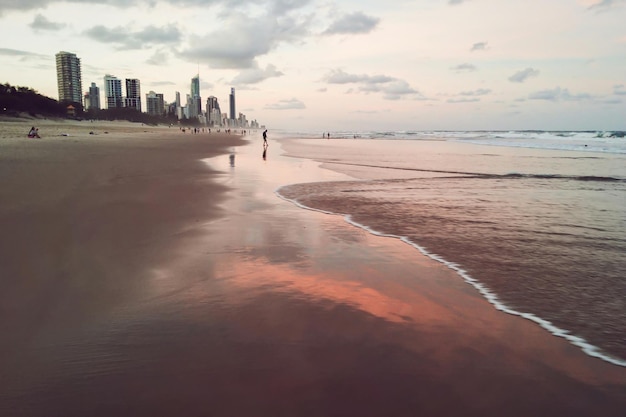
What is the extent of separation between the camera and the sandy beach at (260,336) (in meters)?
2.91

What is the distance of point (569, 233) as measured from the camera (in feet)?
25.7

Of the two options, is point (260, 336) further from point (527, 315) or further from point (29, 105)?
point (29, 105)

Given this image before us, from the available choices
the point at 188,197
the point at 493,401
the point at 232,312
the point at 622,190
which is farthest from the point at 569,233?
the point at 188,197

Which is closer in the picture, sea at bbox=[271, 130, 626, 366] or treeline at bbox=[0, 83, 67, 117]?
sea at bbox=[271, 130, 626, 366]

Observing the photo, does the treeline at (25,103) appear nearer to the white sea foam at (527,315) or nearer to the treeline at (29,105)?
the treeline at (29,105)

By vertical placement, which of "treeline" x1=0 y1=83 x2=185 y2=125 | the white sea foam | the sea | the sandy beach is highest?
"treeline" x1=0 y1=83 x2=185 y2=125

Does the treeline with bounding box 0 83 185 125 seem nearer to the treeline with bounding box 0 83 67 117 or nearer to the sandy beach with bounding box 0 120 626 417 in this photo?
the treeline with bounding box 0 83 67 117

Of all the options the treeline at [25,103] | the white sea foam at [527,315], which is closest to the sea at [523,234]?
the white sea foam at [527,315]

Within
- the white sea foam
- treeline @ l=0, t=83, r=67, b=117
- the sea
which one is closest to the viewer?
the white sea foam

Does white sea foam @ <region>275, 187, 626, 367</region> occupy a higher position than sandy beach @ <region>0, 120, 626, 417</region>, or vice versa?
white sea foam @ <region>275, 187, 626, 367</region>

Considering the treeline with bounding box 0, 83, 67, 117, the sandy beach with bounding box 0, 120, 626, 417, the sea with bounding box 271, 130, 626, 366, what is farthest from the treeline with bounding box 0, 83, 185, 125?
the sandy beach with bounding box 0, 120, 626, 417

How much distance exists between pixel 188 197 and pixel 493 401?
10.2 meters

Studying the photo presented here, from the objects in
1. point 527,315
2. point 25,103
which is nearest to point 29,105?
point 25,103

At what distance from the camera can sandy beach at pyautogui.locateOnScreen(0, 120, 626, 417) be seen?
9.55ft
